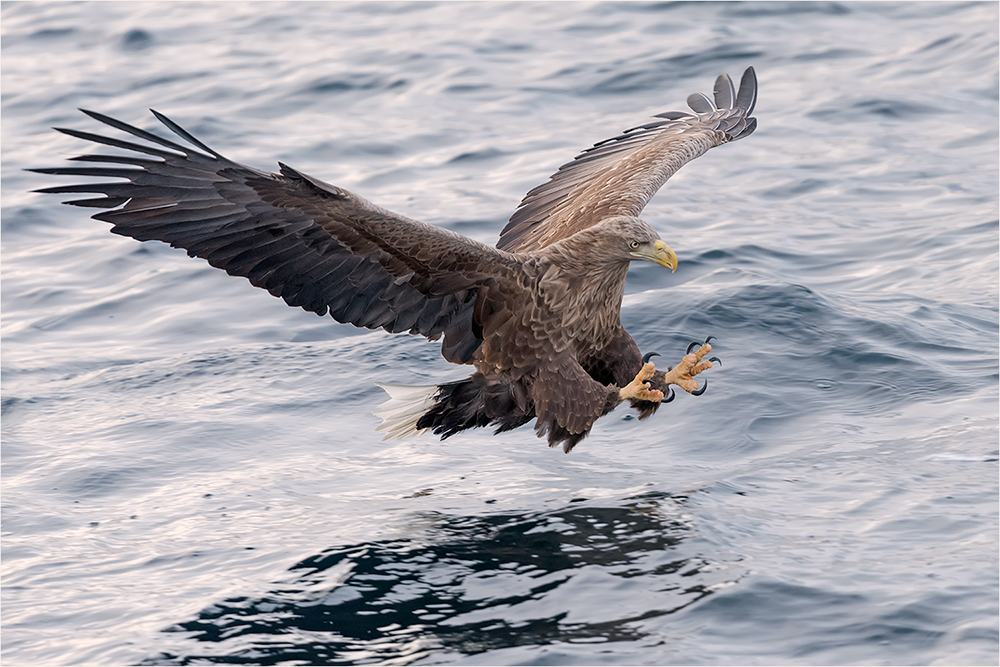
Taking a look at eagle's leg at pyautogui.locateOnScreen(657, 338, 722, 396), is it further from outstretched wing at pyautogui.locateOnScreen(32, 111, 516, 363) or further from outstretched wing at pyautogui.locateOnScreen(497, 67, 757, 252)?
outstretched wing at pyautogui.locateOnScreen(497, 67, 757, 252)

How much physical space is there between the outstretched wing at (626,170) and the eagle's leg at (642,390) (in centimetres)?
112

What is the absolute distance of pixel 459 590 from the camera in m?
5.09

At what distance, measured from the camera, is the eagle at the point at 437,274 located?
5215 millimetres

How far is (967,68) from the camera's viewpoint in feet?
41.5

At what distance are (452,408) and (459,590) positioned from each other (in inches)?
51.1

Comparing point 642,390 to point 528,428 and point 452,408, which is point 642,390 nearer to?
point 452,408

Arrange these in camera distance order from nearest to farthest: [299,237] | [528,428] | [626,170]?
[299,237] → [528,428] → [626,170]

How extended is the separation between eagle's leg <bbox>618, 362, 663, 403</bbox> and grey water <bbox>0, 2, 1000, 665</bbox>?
1.47ft

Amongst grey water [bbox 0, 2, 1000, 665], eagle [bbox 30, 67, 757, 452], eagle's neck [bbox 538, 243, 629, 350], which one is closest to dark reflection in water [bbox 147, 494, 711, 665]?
grey water [bbox 0, 2, 1000, 665]

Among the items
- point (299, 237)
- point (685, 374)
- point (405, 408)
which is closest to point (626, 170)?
point (685, 374)

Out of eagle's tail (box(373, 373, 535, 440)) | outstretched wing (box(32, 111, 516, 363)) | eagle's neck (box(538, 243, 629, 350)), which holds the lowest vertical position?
eagle's tail (box(373, 373, 535, 440))

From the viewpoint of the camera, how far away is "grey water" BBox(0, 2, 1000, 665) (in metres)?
4.87

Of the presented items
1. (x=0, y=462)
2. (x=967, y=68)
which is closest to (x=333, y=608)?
(x=0, y=462)

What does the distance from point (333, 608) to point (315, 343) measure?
3225mm
